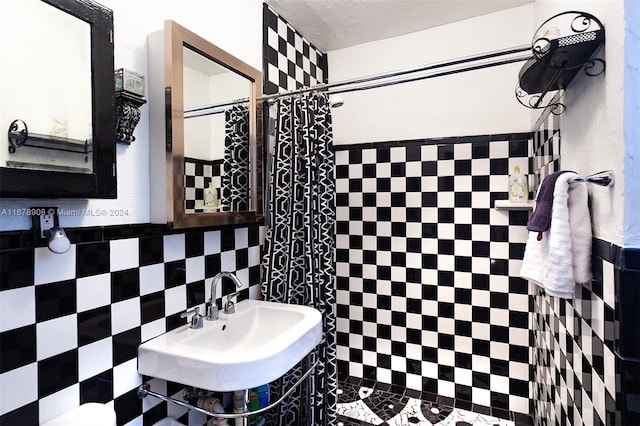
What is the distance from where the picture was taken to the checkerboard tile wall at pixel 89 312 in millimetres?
796

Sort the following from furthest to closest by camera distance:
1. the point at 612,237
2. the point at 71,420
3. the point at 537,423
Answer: the point at 537,423 → the point at 71,420 → the point at 612,237

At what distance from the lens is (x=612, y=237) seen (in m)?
0.75

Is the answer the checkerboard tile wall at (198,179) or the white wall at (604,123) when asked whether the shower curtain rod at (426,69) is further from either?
the checkerboard tile wall at (198,179)

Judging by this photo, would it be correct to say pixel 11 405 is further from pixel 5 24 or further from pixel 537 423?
pixel 537 423

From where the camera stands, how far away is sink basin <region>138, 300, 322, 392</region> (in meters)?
0.94

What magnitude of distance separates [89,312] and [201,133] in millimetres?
766

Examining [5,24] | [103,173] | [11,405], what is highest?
[5,24]

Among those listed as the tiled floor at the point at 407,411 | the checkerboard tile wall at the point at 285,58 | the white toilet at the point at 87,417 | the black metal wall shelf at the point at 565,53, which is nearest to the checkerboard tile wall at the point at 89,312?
the white toilet at the point at 87,417

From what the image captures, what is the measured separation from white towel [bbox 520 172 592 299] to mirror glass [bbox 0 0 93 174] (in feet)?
4.53

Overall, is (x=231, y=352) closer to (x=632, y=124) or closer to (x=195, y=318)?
(x=195, y=318)

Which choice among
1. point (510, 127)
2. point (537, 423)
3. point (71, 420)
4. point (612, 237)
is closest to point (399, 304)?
point (537, 423)

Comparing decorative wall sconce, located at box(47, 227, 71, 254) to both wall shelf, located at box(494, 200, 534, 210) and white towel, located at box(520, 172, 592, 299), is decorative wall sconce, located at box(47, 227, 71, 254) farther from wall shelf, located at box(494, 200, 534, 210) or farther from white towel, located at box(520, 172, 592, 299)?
wall shelf, located at box(494, 200, 534, 210)

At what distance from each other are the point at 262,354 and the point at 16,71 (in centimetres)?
100

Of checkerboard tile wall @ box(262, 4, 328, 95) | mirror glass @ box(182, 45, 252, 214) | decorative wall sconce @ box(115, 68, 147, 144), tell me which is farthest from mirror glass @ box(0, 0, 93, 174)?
checkerboard tile wall @ box(262, 4, 328, 95)
